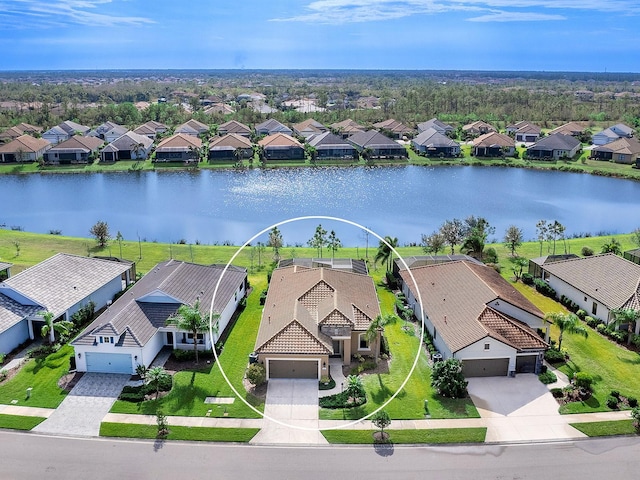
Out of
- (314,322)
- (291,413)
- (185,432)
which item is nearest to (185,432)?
(185,432)

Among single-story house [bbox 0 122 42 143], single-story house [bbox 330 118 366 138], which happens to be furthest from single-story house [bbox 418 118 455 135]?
single-story house [bbox 0 122 42 143]

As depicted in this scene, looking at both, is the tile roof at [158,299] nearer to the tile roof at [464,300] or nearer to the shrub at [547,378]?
the tile roof at [464,300]

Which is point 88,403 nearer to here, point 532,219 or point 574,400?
point 574,400

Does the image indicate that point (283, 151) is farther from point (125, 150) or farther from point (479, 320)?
point (479, 320)

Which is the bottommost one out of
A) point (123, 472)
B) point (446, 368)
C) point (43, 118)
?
point (123, 472)

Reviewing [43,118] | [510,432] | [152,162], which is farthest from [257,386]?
[43,118]

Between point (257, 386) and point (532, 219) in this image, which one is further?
point (532, 219)

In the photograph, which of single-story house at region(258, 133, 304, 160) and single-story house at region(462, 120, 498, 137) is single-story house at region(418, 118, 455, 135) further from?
single-story house at region(258, 133, 304, 160)
